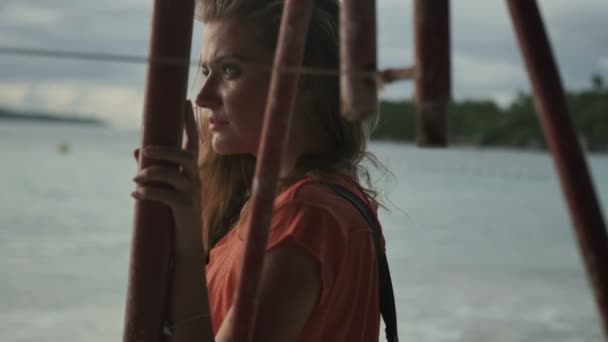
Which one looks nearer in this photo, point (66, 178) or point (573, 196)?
point (573, 196)

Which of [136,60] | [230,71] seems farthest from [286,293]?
[136,60]

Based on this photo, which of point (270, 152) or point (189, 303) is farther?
point (189, 303)

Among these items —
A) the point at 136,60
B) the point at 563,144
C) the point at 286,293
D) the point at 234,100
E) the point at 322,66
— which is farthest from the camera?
the point at 322,66

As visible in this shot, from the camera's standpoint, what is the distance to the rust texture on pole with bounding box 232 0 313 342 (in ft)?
2.34

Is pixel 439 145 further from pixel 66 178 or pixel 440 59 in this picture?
pixel 66 178

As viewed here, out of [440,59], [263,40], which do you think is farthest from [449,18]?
[263,40]

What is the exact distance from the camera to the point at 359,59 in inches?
25.8

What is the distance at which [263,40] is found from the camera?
1209 mm

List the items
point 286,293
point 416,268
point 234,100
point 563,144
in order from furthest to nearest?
point 416,268, point 234,100, point 286,293, point 563,144

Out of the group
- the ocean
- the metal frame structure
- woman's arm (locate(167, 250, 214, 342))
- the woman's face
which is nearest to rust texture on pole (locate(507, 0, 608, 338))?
the metal frame structure

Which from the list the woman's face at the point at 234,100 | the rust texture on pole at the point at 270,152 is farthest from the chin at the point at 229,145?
the rust texture on pole at the point at 270,152

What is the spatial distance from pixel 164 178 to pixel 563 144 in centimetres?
40

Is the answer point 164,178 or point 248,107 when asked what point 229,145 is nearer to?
point 248,107

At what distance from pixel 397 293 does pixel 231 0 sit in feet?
18.8
